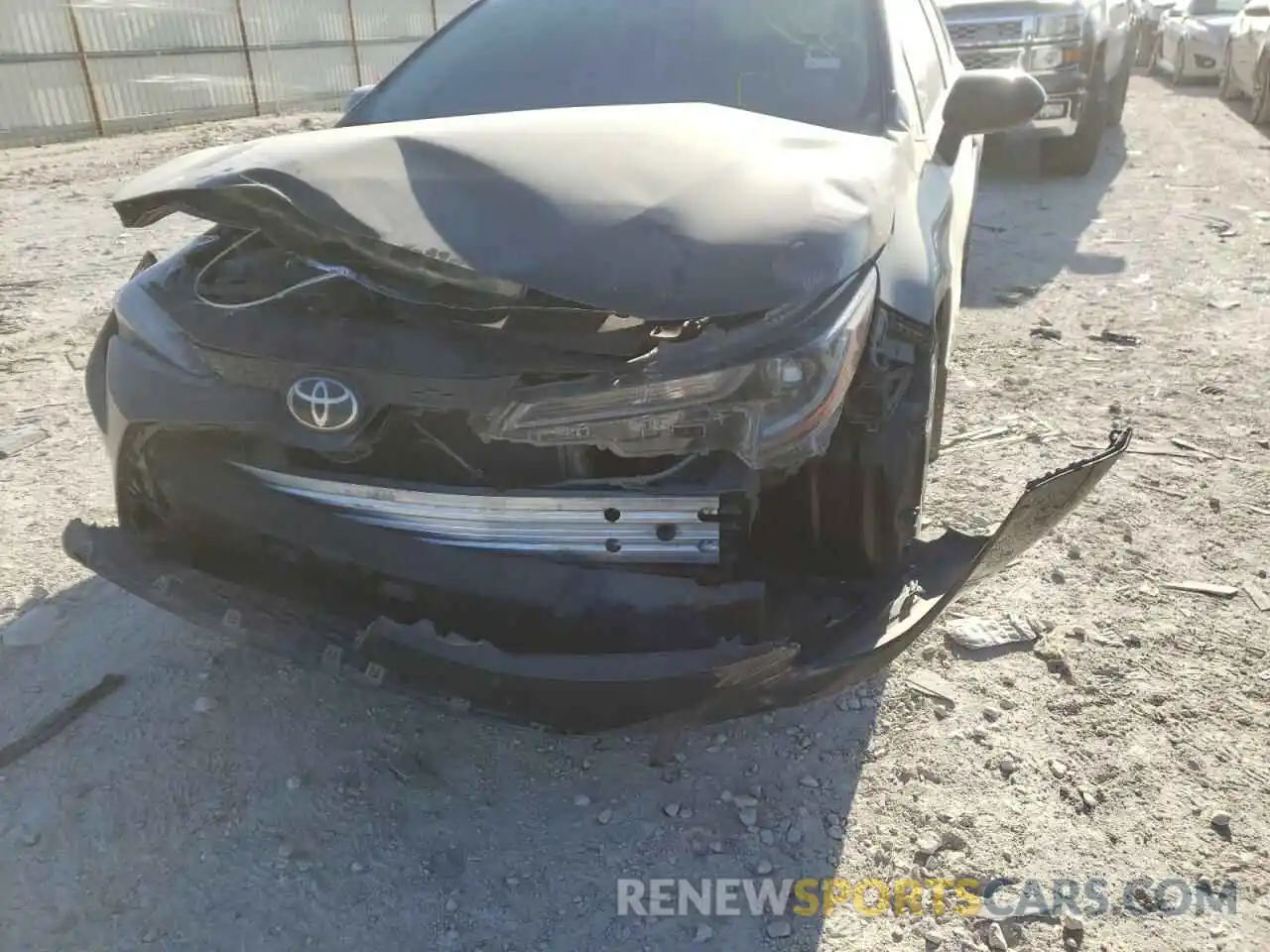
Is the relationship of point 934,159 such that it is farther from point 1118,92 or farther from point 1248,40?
point 1248,40

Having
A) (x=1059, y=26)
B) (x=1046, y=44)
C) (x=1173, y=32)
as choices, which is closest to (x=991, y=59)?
(x=1046, y=44)

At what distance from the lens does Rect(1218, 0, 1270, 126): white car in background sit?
9.56 meters

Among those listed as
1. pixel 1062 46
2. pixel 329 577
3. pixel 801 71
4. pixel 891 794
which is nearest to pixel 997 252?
pixel 1062 46

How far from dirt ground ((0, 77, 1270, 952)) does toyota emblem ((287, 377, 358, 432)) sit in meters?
0.59

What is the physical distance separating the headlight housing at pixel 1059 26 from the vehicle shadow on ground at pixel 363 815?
6.61m

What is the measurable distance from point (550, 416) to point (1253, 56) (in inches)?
444

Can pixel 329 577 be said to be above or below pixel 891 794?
above

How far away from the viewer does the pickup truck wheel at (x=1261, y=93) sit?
9.72 meters

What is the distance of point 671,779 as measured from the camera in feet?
7.38

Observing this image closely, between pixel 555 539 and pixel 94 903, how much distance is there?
1.19 m

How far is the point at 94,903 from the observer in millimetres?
1946

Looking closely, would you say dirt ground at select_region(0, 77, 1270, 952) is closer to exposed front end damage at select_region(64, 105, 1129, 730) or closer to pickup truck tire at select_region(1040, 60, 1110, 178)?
exposed front end damage at select_region(64, 105, 1129, 730)

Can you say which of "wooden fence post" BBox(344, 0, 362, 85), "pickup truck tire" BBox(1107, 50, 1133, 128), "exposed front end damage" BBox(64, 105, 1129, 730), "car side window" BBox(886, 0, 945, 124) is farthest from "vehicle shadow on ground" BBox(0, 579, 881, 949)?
"wooden fence post" BBox(344, 0, 362, 85)

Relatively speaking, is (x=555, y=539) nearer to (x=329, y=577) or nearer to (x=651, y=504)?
(x=651, y=504)
